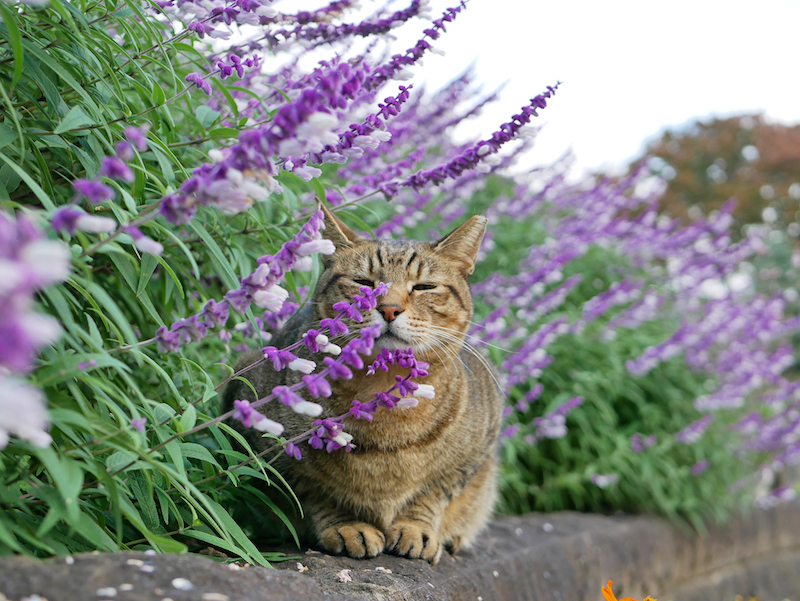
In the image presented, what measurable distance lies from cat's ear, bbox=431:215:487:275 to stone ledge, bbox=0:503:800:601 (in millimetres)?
1186

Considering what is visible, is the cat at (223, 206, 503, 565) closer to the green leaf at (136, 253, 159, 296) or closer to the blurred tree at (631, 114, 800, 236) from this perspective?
the green leaf at (136, 253, 159, 296)

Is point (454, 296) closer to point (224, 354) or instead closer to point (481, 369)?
point (481, 369)

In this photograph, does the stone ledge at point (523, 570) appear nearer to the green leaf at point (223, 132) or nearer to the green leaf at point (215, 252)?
the green leaf at point (215, 252)

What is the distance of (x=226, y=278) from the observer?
1.80 metres

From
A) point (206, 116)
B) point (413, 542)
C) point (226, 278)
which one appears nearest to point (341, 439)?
point (226, 278)

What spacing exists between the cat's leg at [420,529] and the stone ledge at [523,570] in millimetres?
44

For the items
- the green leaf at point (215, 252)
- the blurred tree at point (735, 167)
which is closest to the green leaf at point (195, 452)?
the green leaf at point (215, 252)

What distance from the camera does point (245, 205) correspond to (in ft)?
3.72

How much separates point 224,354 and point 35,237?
5.67 feet

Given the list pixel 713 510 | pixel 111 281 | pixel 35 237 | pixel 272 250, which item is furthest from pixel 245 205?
pixel 713 510

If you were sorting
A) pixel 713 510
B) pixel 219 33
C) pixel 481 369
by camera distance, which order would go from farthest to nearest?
pixel 713 510 → pixel 481 369 → pixel 219 33

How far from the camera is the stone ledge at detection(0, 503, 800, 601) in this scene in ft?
3.97

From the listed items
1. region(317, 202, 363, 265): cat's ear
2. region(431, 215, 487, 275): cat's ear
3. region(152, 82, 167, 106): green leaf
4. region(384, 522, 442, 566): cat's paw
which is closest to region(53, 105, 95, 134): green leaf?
region(152, 82, 167, 106): green leaf

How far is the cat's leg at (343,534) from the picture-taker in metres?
2.11
